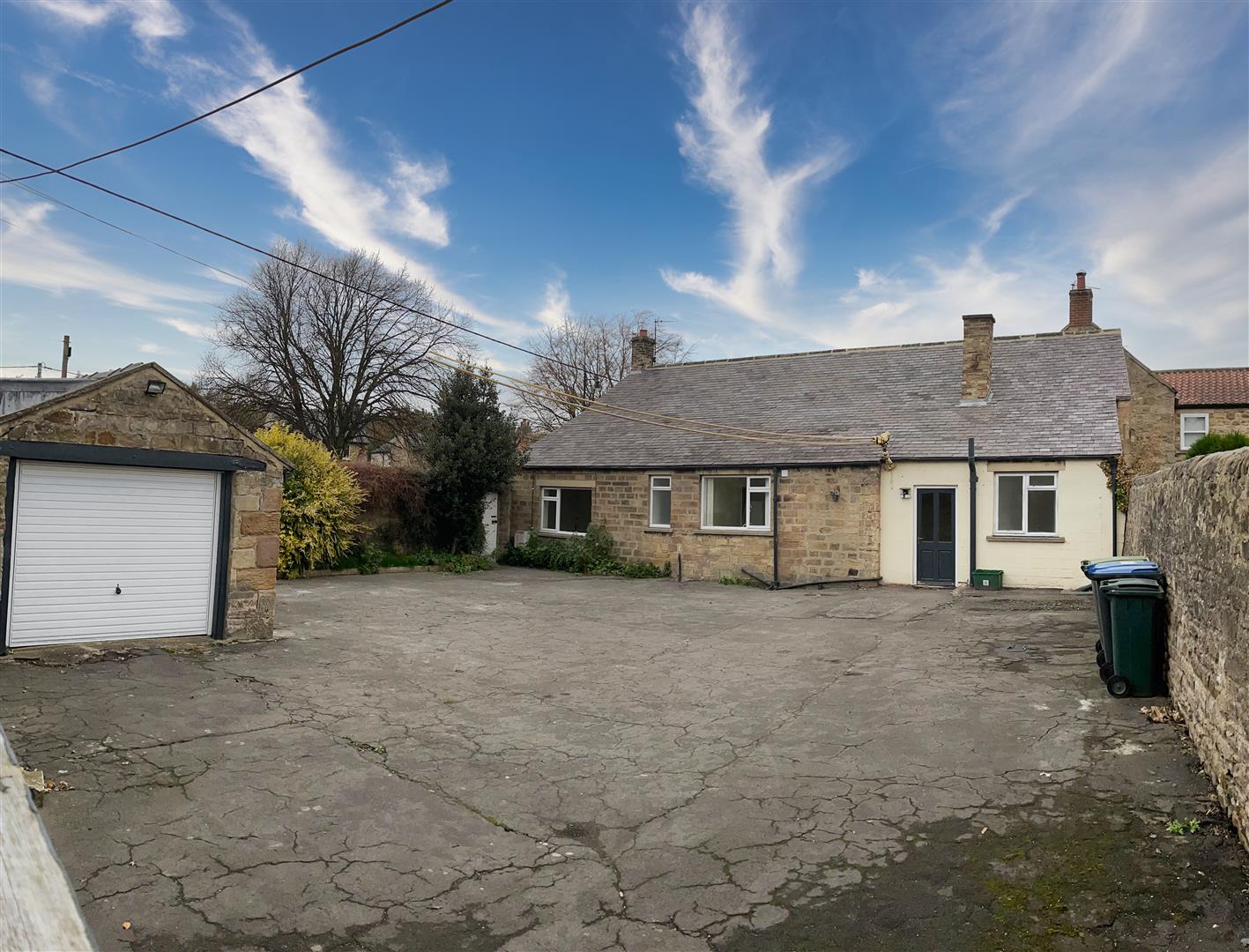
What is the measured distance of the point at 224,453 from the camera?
10156 millimetres

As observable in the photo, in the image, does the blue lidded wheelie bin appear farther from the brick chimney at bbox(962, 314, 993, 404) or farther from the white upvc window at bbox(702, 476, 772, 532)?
the brick chimney at bbox(962, 314, 993, 404)

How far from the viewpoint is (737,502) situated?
2112 cm

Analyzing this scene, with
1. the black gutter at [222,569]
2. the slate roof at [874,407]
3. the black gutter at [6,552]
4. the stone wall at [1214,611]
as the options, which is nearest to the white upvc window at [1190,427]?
the slate roof at [874,407]

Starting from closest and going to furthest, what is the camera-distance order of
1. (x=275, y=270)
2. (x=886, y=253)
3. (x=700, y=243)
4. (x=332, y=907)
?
(x=332, y=907) → (x=886, y=253) → (x=700, y=243) → (x=275, y=270)

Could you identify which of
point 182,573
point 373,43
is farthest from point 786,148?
point 182,573

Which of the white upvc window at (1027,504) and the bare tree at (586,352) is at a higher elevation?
the bare tree at (586,352)

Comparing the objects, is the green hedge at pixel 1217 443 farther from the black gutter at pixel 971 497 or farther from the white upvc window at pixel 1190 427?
the white upvc window at pixel 1190 427

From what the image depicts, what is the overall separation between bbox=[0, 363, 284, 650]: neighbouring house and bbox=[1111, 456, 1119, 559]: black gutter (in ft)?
51.1

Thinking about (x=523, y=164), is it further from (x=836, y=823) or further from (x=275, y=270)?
(x=275, y=270)

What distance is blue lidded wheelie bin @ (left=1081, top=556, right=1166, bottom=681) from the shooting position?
761 centimetres

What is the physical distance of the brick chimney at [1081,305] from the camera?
23812 millimetres

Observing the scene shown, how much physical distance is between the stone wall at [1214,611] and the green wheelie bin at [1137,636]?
0.54ft

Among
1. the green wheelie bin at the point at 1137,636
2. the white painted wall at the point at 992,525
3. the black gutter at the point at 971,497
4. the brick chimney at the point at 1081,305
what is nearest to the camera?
the green wheelie bin at the point at 1137,636

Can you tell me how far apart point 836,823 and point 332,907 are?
315 centimetres
